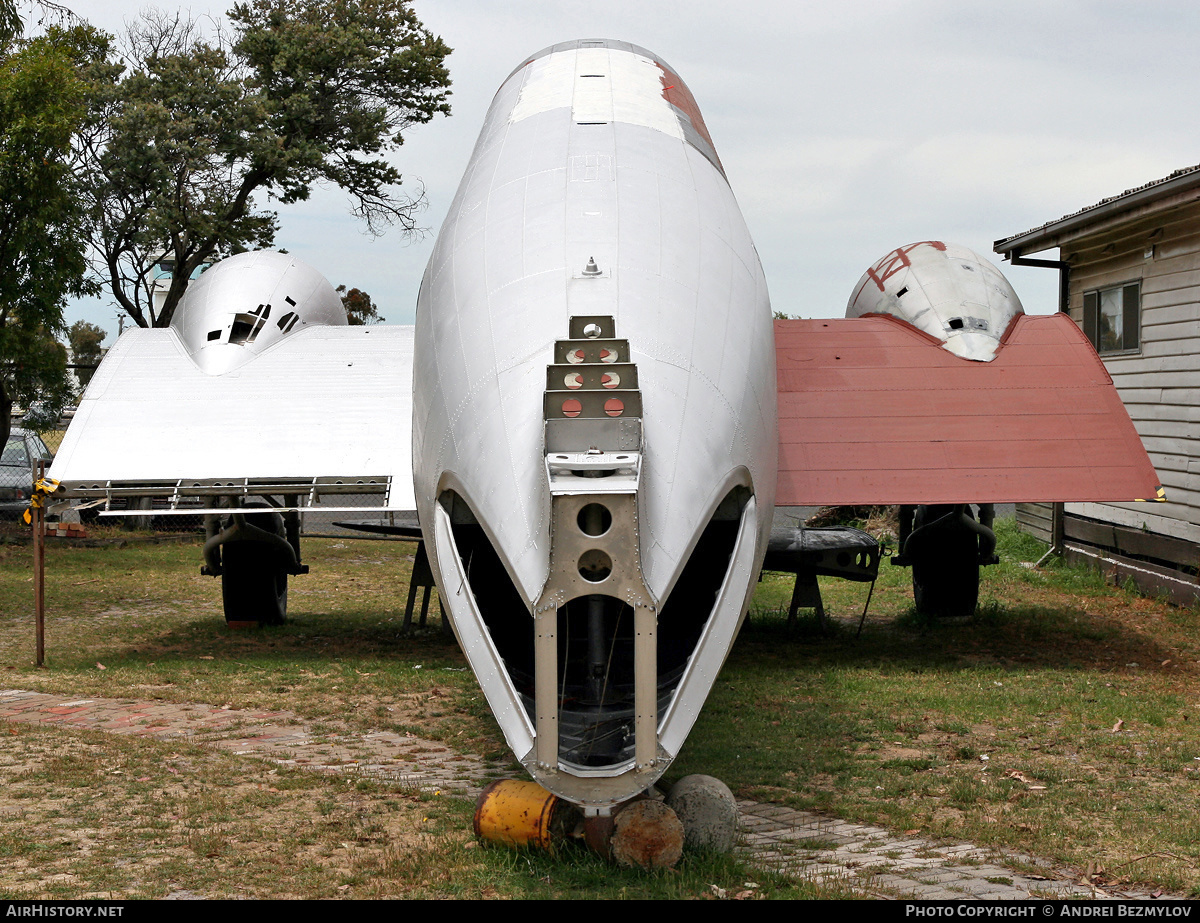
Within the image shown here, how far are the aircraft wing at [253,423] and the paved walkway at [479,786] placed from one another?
151 centimetres

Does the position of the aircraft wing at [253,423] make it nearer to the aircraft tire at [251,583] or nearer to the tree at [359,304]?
the aircraft tire at [251,583]

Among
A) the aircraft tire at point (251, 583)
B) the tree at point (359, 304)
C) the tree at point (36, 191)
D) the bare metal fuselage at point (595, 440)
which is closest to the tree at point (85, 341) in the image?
the tree at point (359, 304)

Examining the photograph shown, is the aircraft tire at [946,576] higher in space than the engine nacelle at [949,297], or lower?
lower

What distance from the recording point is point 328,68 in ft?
75.4

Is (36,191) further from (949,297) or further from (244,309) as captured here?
(949,297)

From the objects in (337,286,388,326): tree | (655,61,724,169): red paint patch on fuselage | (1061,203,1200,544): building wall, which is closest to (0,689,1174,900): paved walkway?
(655,61,724,169): red paint patch on fuselage

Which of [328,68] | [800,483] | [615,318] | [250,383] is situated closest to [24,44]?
[328,68]

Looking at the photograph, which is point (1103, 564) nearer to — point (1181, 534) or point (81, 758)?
point (1181, 534)

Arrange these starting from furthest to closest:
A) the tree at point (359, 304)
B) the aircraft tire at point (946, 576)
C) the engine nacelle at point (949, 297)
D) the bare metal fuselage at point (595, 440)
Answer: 1. the tree at point (359, 304)
2. the aircraft tire at point (946, 576)
3. the engine nacelle at point (949, 297)
4. the bare metal fuselage at point (595, 440)

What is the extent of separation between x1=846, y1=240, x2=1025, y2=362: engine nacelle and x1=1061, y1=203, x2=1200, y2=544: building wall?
3.92 metres

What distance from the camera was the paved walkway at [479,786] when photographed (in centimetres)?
479

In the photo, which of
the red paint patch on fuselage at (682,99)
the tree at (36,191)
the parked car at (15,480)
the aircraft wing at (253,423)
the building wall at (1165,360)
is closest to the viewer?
the red paint patch on fuselage at (682,99)

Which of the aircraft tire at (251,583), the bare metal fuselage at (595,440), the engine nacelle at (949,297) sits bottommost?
the aircraft tire at (251,583)

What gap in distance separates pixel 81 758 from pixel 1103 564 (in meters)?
12.2
